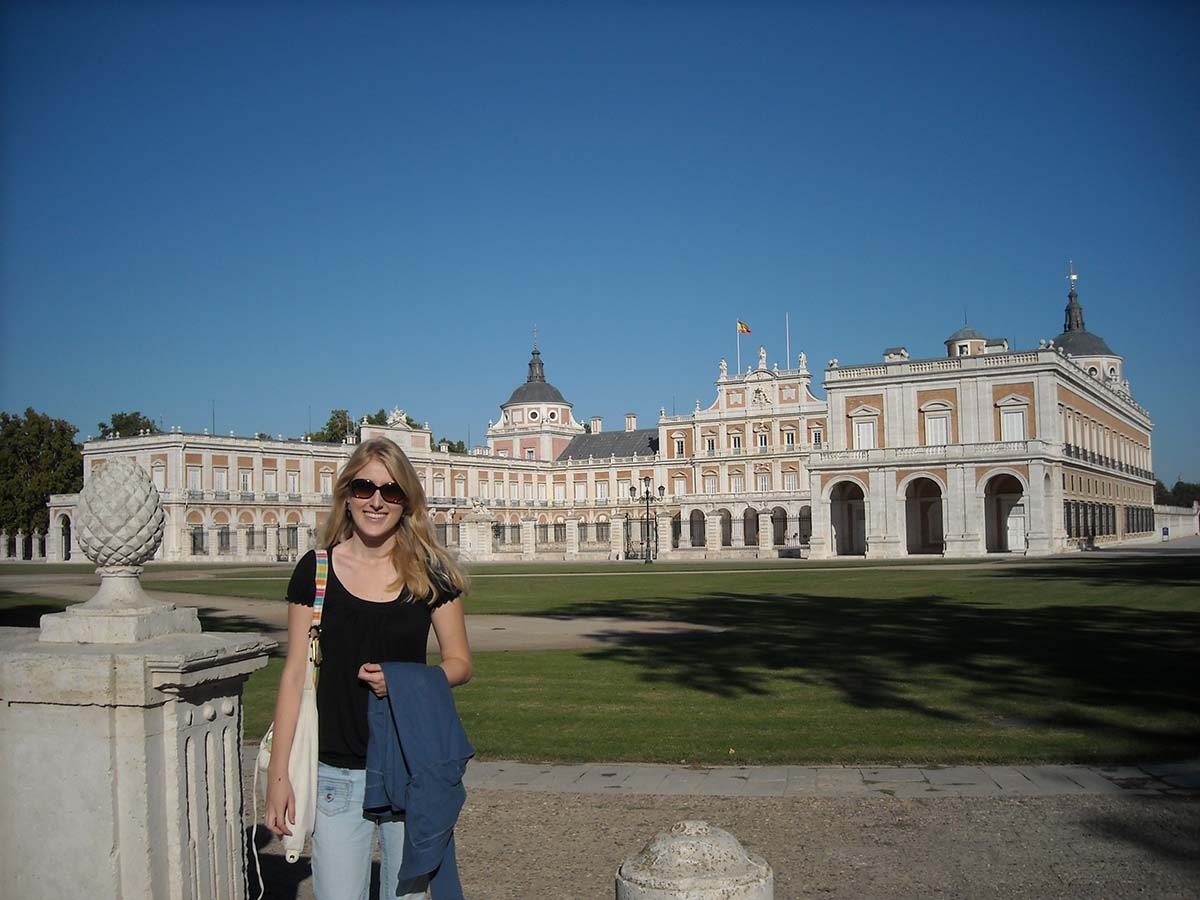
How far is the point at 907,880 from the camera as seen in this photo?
17.2 ft

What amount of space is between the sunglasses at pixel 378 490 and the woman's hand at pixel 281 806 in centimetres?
98

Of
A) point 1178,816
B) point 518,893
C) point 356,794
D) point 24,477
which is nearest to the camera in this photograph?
point 356,794

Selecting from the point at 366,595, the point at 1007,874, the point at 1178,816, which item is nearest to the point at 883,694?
the point at 1178,816

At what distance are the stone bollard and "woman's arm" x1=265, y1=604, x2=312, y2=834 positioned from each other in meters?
1.10

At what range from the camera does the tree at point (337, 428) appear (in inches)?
3356

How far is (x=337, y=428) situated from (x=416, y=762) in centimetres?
8505

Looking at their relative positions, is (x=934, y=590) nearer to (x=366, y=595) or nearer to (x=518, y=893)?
(x=518, y=893)

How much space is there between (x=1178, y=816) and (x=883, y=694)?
4201 mm

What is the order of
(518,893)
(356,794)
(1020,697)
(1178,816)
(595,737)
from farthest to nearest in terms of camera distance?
1. (1020,697)
2. (595,737)
3. (1178,816)
4. (518,893)
5. (356,794)

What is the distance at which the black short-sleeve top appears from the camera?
11.7ft

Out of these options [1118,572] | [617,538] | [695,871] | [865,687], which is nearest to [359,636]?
[695,871]

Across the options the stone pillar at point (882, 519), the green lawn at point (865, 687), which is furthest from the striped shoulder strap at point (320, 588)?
the stone pillar at point (882, 519)

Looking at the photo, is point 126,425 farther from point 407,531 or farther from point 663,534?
point 407,531

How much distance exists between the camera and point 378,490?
12.5 ft
